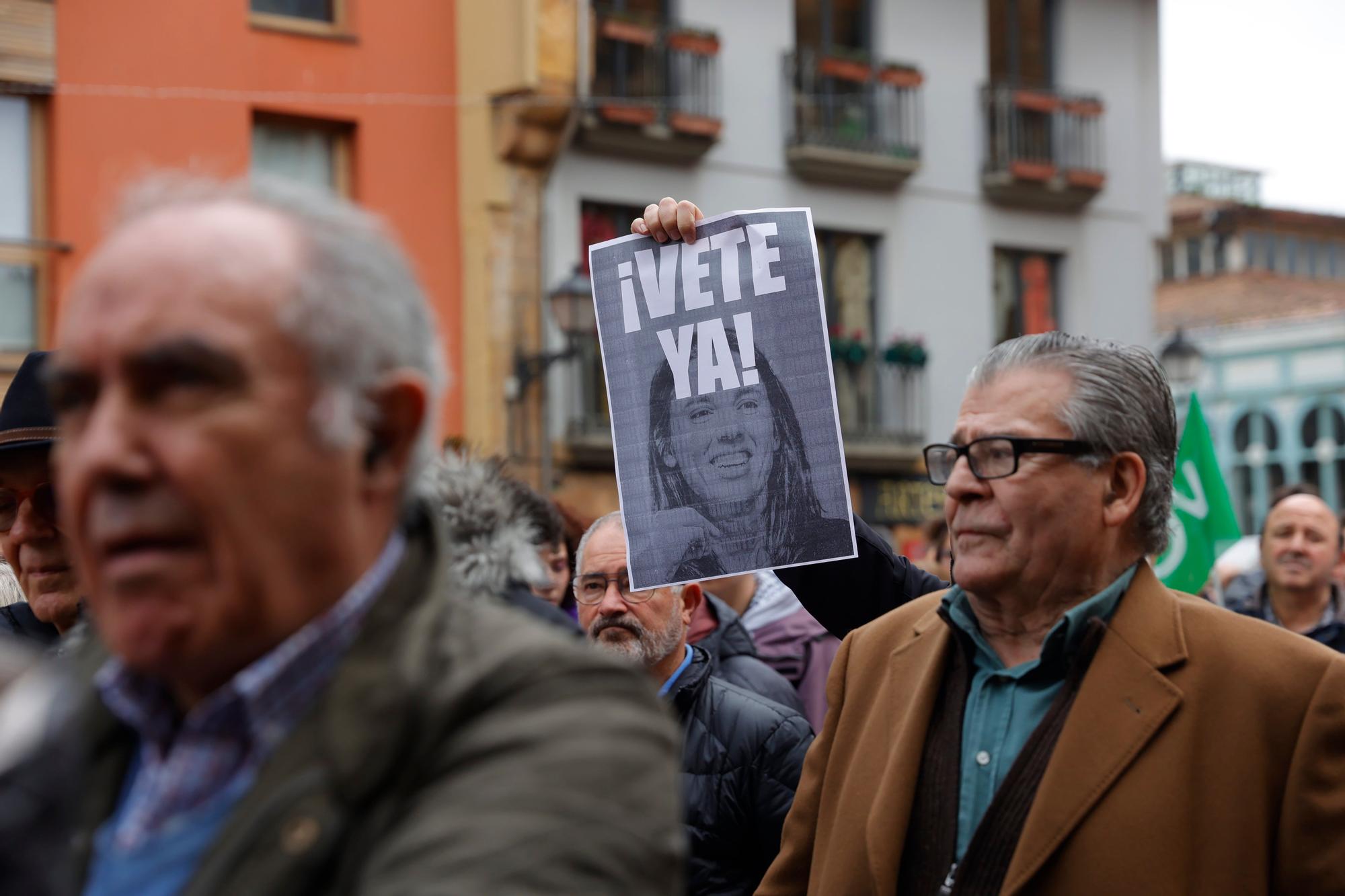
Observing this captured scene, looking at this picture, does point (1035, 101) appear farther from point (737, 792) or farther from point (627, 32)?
point (737, 792)

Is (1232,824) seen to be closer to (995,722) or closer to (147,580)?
(995,722)

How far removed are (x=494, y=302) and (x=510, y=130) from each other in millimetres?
1603

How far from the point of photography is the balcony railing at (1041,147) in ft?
68.1

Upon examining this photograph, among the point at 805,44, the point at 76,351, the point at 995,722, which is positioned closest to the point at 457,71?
the point at 805,44

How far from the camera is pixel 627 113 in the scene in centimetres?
1736

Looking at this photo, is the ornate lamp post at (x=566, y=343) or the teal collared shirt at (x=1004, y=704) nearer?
the teal collared shirt at (x=1004, y=704)

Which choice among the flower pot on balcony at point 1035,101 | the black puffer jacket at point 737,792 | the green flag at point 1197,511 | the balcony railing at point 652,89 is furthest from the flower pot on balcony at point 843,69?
the black puffer jacket at point 737,792

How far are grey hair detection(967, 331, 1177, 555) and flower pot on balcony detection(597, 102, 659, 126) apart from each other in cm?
1433

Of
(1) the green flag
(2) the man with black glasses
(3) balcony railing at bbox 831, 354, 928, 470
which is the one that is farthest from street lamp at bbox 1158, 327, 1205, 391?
(2) the man with black glasses

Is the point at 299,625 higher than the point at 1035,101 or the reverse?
the reverse

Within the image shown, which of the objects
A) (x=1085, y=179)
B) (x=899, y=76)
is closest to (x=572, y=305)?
(x=899, y=76)

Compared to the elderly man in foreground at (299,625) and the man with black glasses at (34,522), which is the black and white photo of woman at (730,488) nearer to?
the man with black glasses at (34,522)

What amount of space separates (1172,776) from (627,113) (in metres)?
15.1

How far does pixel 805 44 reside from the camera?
65.1 ft
